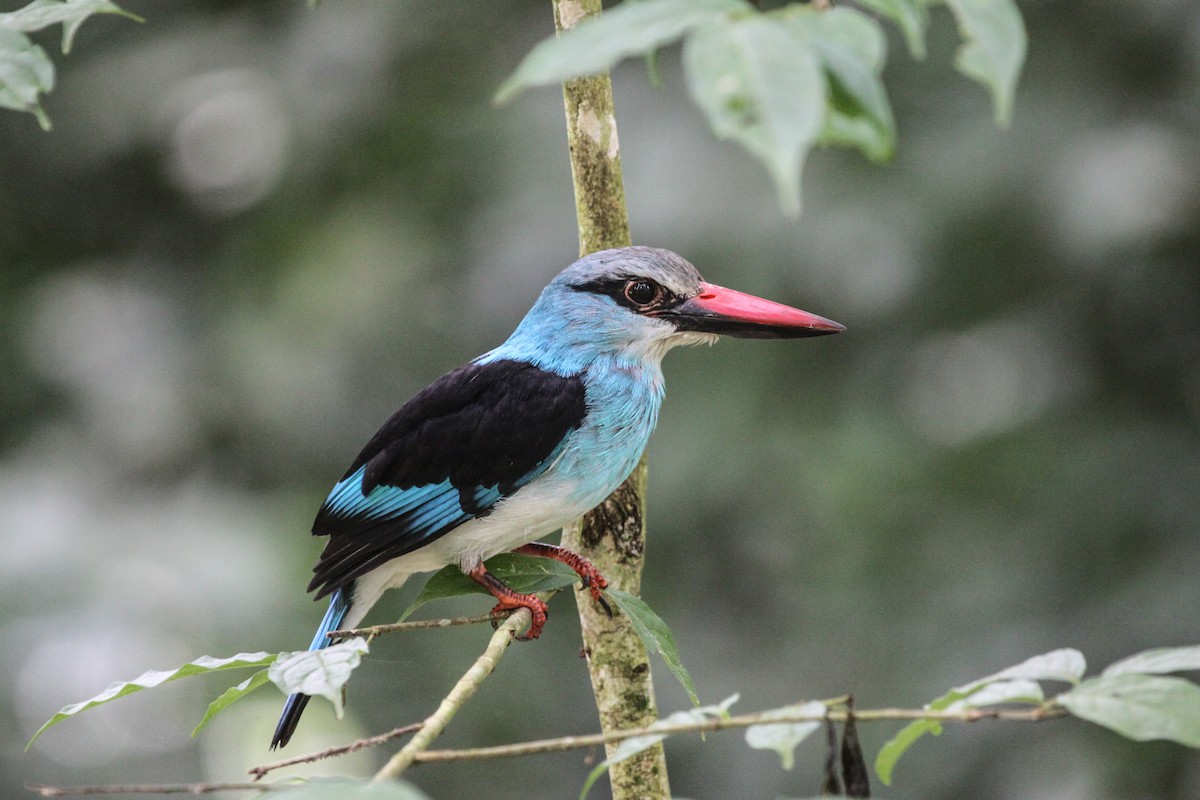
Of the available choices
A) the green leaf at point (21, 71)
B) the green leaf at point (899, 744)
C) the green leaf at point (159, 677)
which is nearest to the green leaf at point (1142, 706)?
the green leaf at point (899, 744)

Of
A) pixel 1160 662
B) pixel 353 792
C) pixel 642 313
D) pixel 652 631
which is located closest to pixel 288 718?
pixel 652 631

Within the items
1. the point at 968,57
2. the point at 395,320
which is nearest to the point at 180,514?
the point at 395,320

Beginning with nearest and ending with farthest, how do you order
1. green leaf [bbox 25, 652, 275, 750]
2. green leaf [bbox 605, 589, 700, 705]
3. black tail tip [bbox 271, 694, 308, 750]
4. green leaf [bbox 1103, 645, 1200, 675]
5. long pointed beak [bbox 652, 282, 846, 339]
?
1. green leaf [bbox 1103, 645, 1200, 675]
2. green leaf [bbox 25, 652, 275, 750]
3. green leaf [bbox 605, 589, 700, 705]
4. black tail tip [bbox 271, 694, 308, 750]
5. long pointed beak [bbox 652, 282, 846, 339]

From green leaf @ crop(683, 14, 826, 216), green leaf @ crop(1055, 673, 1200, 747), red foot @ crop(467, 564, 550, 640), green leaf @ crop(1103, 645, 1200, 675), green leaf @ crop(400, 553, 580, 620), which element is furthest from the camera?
red foot @ crop(467, 564, 550, 640)

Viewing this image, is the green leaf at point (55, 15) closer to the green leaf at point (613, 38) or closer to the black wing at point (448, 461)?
the green leaf at point (613, 38)

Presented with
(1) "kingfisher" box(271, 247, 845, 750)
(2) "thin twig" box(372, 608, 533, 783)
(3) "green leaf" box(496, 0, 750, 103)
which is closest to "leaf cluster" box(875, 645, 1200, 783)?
(2) "thin twig" box(372, 608, 533, 783)

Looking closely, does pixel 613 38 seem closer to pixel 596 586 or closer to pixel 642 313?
pixel 596 586

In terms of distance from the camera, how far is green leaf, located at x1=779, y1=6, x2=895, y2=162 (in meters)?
1.11

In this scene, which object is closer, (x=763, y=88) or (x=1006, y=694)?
(x=763, y=88)

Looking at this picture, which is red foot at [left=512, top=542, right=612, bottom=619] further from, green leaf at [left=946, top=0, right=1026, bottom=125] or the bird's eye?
green leaf at [left=946, top=0, right=1026, bottom=125]

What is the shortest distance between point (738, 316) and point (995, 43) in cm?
180

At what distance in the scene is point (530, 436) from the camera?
9.04 ft

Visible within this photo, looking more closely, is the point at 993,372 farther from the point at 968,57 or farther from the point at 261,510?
the point at 968,57

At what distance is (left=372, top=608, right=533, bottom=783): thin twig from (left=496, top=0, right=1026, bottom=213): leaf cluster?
2.05 feet
